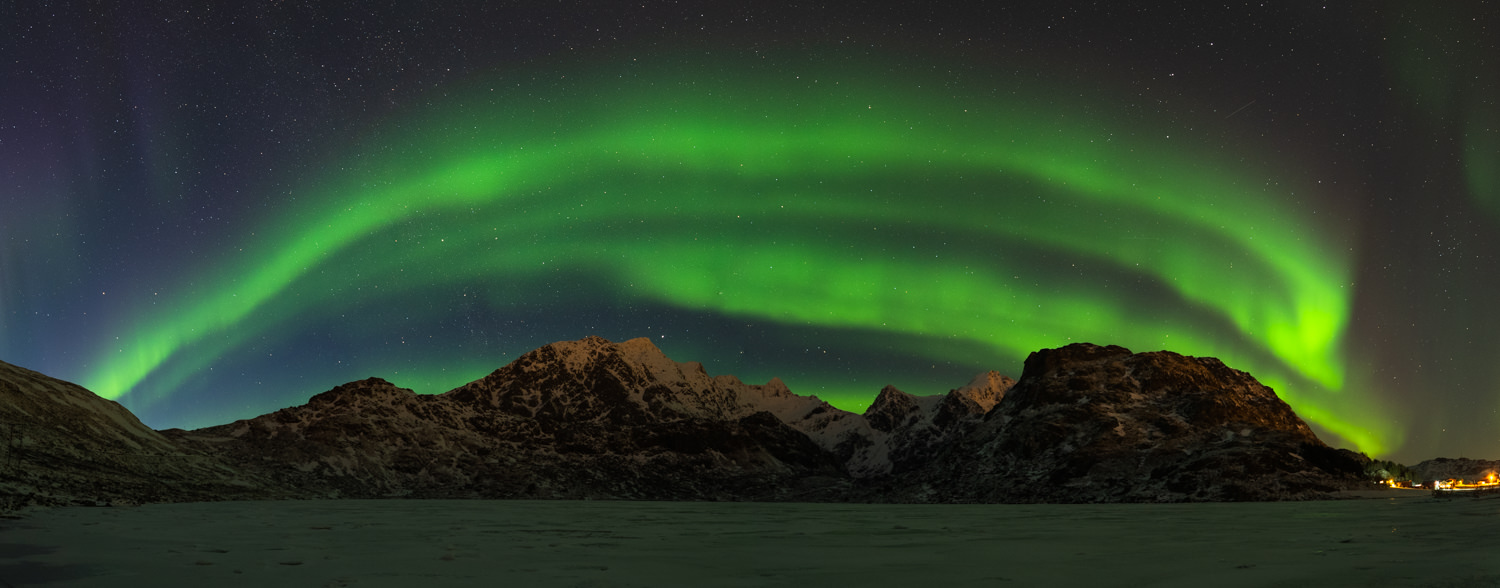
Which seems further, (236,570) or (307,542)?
(307,542)

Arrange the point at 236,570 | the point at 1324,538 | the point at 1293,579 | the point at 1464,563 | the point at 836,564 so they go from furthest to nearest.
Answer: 1. the point at 1324,538
2. the point at 836,564
3. the point at 236,570
4. the point at 1464,563
5. the point at 1293,579

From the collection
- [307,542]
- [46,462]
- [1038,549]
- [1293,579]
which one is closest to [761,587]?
[1293,579]

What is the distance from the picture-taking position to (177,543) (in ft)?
150

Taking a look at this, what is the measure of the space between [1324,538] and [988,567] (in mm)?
26022

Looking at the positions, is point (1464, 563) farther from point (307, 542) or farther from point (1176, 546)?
point (307, 542)

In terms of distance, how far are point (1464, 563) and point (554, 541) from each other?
138 ft

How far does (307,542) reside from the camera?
49.6 metres

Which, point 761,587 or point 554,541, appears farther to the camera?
point 554,541

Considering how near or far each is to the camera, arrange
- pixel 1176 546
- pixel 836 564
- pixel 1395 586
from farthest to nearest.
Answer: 1. pixel 1176 546
2. pixel 836 564
3. pixel 1395 586

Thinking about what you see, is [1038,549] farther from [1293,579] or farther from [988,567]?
[1293,579]

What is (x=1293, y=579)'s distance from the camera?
25.8 m

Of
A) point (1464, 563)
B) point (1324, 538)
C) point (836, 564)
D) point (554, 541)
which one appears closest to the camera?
point (1464, 563)

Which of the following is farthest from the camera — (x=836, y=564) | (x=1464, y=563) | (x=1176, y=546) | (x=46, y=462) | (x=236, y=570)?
(x=46, y=462)

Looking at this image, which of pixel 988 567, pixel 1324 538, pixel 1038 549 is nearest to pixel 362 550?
pixel 988 567
